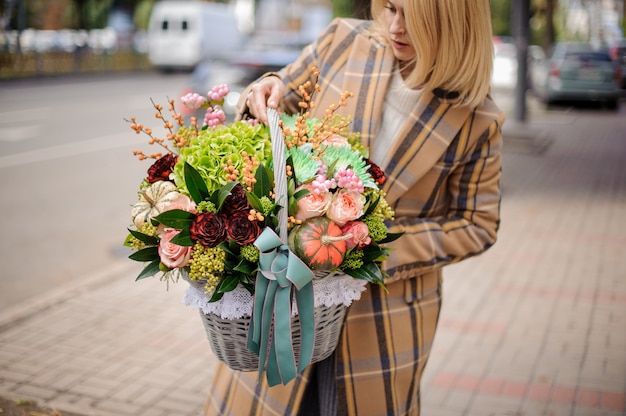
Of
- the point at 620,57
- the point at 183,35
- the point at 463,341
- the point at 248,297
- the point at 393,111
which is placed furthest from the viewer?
the point at 183,35

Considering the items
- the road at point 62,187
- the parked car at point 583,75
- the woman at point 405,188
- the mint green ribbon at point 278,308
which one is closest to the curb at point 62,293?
the road at point 62,187

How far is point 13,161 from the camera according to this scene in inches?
406

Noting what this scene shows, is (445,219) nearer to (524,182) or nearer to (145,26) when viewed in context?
(524,182)

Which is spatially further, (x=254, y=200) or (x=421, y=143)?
(x=421, y=143)

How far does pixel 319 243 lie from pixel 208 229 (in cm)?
24

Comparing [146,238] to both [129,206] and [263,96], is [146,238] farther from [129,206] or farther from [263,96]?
[129,206]

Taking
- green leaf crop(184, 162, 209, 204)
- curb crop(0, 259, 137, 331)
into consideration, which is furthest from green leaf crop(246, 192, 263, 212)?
curb crop(0, 259, 137, 331)

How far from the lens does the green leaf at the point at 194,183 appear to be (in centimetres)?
165

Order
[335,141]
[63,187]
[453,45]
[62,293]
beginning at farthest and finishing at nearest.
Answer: [63,187], [62,293], [453,45], [335,141]

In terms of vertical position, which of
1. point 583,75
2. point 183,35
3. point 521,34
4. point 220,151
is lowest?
point 583,75

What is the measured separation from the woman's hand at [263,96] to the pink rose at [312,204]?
0.40m

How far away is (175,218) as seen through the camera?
1614 millimetres

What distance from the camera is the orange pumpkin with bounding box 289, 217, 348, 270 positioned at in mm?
1605

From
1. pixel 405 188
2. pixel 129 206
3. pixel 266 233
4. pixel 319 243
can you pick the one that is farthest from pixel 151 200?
pixel 129 206
